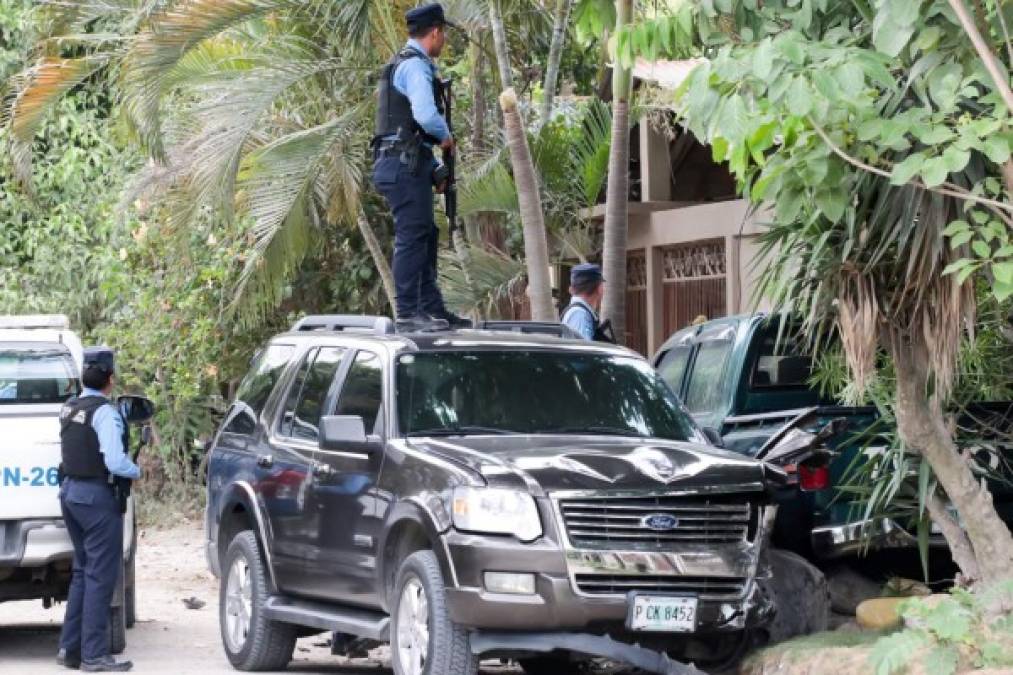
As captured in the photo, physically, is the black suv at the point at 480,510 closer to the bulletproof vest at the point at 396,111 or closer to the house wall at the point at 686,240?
the bulletproof vest at the point at 396,111

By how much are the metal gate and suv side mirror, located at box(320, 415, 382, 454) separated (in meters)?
8.31

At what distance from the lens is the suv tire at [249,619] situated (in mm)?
10602

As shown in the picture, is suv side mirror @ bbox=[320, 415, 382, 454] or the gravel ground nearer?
suv side mirror @ bbox=[320, 415, 382, 454]

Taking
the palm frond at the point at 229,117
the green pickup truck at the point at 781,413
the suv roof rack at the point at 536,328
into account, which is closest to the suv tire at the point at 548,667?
the green pickup truck at the point at 781,413

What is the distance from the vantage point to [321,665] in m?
11.3

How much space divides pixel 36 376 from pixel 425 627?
4.66 meters

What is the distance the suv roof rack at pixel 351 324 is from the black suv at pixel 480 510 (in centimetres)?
2

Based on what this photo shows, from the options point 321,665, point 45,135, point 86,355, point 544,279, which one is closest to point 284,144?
point 544,279

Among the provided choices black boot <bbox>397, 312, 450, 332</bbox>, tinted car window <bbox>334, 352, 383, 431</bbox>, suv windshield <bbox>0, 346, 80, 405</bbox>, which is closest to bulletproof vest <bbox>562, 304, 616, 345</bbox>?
black boot <bbox>397, 312, 450, 332</bbox>

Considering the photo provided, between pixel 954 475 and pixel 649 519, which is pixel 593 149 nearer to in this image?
pixel 954 475

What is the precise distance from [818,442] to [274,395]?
3306 mm

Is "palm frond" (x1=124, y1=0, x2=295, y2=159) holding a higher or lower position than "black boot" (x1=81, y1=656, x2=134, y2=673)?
Answer: higher

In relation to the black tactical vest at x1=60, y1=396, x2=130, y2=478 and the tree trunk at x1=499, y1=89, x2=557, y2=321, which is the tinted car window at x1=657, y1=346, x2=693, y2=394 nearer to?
the tree trunk at x1=499, y1=89, x2=557, y2=321

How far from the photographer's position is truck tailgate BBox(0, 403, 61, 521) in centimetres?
1109
